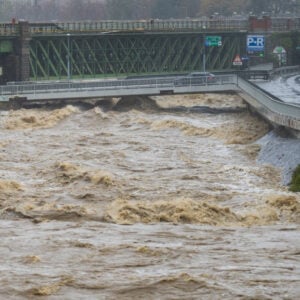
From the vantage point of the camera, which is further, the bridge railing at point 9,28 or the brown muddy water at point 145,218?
the bridge railing at point 9,28

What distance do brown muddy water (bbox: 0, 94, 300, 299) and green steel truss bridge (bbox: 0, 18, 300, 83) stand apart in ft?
78.7

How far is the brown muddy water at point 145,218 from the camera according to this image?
99.7 ft

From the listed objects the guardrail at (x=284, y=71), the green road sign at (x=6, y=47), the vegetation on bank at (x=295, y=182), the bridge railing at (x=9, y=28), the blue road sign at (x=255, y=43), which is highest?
the bridge railing at (x=9, y=28)

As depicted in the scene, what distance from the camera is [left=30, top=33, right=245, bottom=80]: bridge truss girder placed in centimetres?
Answer: 9069

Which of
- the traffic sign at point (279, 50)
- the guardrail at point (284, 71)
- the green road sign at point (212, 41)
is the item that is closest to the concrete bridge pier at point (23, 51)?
the green road sign at point (212, 41)

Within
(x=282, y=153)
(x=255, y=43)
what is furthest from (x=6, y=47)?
(x=282, y=153)

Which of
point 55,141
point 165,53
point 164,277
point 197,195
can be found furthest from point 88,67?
point 164,277

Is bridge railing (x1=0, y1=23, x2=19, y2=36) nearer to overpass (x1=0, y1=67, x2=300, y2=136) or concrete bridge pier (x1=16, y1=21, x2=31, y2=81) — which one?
concrete bridge pier (x1=16, y1=21, x2=31, y2=81)

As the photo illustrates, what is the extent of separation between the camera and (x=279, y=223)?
3797 centimetres

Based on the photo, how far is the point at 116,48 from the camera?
→ 94.8 m

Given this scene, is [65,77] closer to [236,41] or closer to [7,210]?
[236,41]

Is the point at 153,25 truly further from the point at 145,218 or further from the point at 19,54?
the point at 145,218

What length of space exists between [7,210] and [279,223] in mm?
9214

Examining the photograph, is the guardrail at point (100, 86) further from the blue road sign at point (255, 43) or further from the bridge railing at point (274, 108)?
the blue road sign at point (255, 43)
